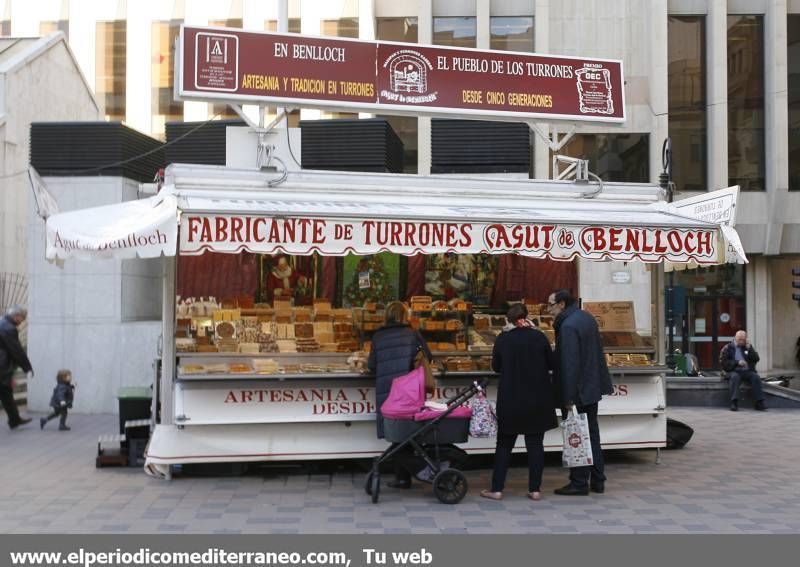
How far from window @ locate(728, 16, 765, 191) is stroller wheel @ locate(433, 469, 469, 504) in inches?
775

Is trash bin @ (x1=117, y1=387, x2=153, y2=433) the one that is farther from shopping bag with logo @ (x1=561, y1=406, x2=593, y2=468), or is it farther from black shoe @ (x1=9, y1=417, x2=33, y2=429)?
shopping bag with logo @ (x1=561, y1=406, x2=593, y2=468)

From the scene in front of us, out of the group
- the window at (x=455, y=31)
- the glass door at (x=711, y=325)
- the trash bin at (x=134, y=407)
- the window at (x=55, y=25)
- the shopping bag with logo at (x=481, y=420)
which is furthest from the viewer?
the window at (x=55, y=25)

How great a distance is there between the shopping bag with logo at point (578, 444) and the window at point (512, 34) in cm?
1733

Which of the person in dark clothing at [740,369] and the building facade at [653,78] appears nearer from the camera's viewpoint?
the person in dark clothing at [740,369]

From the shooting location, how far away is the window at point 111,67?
26.0 meters

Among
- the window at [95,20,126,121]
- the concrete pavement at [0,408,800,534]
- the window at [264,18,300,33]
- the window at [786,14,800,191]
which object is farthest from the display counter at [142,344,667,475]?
the window at [95,20,126,121]

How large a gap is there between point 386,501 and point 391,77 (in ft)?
15.6

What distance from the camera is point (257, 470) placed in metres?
8.97

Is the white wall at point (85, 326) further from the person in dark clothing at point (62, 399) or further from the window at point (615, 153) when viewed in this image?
the window at point (615, 153)

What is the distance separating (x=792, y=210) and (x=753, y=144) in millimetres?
2151

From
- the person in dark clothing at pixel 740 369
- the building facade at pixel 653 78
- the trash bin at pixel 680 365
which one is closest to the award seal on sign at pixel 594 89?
the person in dark clothing at pixel 740 369

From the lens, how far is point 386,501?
7605 millimetres

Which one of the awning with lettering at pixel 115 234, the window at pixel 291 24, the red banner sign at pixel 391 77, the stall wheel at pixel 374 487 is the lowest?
the stall wheel at pixel 374 487
